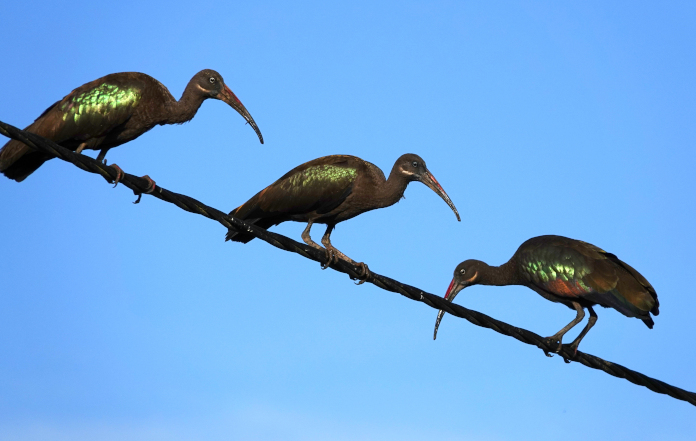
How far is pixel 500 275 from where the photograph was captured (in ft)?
36.3

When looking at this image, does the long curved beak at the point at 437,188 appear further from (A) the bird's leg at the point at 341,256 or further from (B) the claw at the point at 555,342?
(B) the claw at the point at 555,342

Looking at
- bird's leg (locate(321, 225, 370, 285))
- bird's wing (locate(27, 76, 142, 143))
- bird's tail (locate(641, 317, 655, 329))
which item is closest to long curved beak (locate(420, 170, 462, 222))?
bird's leg (locate(321, 225, 370, 285))

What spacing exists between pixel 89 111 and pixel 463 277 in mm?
5643

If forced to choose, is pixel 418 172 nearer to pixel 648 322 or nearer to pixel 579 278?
pixel 579 278

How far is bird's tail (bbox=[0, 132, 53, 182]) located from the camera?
320 inches

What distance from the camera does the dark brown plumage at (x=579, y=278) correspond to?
8992mm

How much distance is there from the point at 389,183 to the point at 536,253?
7.07 ft

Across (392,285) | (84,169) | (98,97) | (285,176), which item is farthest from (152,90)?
(392,285)

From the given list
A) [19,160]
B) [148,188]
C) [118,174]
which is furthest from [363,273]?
[19,160]

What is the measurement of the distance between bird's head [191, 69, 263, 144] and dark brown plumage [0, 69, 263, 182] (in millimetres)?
338

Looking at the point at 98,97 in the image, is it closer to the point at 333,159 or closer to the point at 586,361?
the point at 333,159

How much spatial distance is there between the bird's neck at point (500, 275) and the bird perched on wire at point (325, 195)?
2.18 m

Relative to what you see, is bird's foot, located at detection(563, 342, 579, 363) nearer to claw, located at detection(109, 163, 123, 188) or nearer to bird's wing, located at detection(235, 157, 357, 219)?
bird's wing, located at detection(235, 157, 357, 219)

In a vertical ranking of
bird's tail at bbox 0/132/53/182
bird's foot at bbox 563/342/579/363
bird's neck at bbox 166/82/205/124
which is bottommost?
bird's foot at bbox 563/342/579/363
